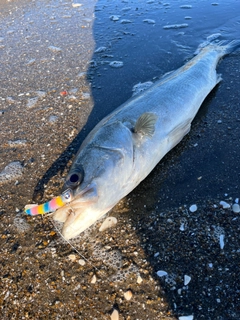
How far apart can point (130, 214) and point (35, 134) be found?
1933 mm

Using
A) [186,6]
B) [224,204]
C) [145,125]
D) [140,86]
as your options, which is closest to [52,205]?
[145,125]

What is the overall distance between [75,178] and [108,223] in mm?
597

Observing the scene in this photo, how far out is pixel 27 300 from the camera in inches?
83.7

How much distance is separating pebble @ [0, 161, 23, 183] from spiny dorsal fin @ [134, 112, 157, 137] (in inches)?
59.7

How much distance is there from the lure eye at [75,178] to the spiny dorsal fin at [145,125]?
34.4 inches

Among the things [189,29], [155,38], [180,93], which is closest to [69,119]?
[180,93]

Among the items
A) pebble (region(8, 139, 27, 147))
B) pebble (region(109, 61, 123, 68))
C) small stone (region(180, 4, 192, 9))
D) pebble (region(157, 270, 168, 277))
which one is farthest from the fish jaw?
small stone (region(180, 4, 192, 9))

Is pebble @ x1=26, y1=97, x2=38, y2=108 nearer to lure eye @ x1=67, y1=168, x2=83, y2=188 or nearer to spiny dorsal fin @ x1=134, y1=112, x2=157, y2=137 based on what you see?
spiny dorsal fin @ x1=134, y1=112, x2=157, y2=137

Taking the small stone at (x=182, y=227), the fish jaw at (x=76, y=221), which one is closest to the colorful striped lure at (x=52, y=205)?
the fish jaw at (x=76, y=221)

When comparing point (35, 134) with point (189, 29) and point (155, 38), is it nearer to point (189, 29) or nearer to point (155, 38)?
point (155, 38)

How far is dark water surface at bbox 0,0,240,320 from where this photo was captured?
207 centimetres

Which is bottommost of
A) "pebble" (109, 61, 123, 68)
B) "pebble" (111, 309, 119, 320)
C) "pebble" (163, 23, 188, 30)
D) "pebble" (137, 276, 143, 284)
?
"pebble" (111, 309, 119, 320)

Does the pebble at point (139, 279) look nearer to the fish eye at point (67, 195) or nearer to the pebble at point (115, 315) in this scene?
the pebble at point (115, 315)

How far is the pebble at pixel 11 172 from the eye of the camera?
316cm
